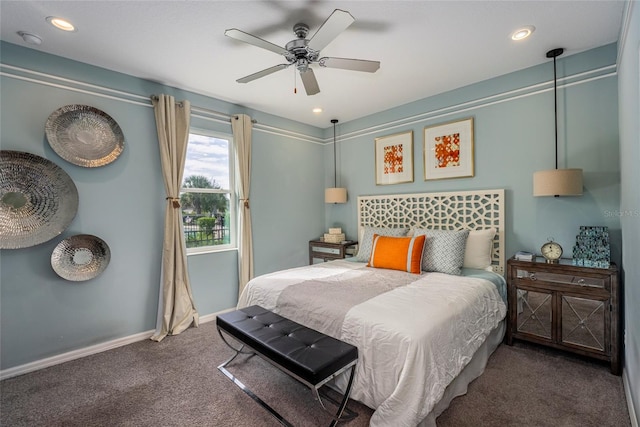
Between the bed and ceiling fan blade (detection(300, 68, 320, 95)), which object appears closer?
the bed

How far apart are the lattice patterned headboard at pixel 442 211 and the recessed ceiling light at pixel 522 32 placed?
142cm

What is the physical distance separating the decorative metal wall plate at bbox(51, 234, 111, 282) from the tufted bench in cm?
141

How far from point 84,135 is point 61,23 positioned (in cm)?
91

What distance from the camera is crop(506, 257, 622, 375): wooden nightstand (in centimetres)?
219

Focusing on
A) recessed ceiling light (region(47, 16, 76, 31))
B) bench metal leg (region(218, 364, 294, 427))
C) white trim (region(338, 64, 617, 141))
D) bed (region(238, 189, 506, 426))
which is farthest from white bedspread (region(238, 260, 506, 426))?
recessed ceiling light (region(47, 16, 76, 31))

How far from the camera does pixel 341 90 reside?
11.1 feet

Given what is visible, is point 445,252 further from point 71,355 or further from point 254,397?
point 71,355

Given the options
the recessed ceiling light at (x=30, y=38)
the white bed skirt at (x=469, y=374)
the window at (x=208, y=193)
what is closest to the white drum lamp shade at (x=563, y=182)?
the white bed skirt at (x=469, y=374)

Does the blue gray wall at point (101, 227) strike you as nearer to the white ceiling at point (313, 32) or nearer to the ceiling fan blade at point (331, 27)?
the white ceiling at point (313, 32)

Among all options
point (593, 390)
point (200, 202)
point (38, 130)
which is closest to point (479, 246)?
point (593, 390)

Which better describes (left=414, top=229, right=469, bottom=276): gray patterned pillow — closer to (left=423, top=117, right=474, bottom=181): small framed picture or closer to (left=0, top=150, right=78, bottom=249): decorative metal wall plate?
(left=423, top=117, right=474, bottom=181): small framed picture

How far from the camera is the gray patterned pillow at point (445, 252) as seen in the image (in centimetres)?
284

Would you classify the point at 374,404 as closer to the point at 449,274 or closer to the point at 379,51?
the point at 449,274

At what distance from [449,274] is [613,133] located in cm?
183
